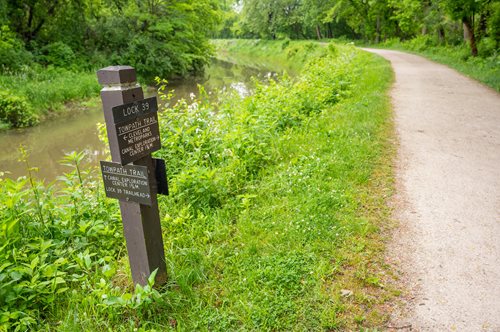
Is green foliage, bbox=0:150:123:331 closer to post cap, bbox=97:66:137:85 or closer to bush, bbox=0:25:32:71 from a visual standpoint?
post cap, bbox=97:66:137:85

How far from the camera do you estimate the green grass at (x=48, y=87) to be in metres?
13.7

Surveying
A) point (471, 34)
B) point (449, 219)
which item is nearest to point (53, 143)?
point (449, 219)

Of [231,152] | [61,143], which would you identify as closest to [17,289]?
[231,152]

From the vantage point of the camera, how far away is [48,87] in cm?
1482

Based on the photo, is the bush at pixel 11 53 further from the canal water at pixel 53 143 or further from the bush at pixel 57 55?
the canal water at pixel 53 143

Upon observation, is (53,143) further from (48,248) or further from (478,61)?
(478,61)

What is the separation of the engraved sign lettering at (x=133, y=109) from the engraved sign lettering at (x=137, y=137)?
0.03m

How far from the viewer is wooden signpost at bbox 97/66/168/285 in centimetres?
268

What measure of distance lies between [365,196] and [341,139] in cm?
184

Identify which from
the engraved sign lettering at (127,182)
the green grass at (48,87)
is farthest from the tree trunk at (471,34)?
the engraved sign lettering at (127,182)

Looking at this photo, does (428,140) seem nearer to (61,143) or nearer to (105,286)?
(105,286)

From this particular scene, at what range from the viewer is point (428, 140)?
6.55m

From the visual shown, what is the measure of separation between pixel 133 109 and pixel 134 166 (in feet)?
1.40

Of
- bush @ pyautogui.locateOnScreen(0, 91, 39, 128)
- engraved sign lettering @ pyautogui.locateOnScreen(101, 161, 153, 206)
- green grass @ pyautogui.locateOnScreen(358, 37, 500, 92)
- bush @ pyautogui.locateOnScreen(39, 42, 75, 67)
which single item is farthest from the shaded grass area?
engraved sign lettering @ pyautogui.locateOnScreen(101, 161, 153, 206)
